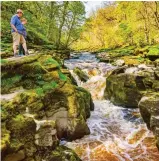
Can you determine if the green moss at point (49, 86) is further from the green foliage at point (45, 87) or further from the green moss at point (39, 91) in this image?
the green moss at point (39, 91)

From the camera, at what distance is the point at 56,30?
75.9 ft

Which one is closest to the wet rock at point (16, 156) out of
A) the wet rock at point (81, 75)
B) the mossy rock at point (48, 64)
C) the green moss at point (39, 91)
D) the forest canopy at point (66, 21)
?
the green moss at point (39, 91)

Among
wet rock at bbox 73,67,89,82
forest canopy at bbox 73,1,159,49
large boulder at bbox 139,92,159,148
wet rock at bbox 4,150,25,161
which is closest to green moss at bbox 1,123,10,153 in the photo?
wet rock at bbox 4,150,25,161

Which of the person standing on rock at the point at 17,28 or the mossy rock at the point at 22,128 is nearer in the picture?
the mossy rock at the point at 22,128

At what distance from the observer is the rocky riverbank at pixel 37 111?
5996 mm

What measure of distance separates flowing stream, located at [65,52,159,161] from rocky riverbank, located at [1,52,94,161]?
1.72 ft

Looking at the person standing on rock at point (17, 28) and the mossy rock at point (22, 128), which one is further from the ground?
the person standing on rock at point (17, 28)

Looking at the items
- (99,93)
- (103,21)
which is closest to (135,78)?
(99,93)

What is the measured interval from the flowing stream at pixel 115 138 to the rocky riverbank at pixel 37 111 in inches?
20.6

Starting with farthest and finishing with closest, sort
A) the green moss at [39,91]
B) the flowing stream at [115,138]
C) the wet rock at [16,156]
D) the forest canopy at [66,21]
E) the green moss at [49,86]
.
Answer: the forest canopy at [66,21] < the green moss at [49,86] < the green moss at [39,91] < the flowing stream at [115,138] < the wet rock at [16,156]

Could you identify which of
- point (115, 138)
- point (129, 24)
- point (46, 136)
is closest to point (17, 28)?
point (46, 136)

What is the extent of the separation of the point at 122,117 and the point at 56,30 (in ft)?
47.9

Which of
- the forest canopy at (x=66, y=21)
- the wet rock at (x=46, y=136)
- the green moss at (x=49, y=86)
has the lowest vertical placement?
the wet rock at (x=46, y=136)

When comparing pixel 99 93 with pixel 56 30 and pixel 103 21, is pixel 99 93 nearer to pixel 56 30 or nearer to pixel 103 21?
pixel 56 30
